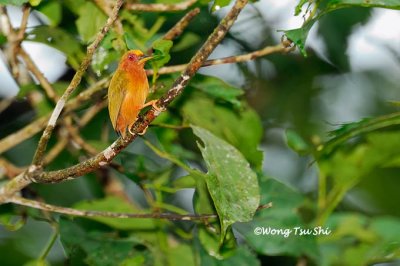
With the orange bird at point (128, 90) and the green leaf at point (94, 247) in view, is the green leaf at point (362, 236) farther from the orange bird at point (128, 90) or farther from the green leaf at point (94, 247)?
the orange bird at point (128, 90)

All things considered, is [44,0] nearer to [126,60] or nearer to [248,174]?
[126,60]

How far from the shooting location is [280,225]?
2.89m

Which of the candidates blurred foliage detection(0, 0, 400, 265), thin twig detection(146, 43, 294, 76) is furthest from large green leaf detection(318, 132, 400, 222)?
thin twig detection(146, 43, 294, 76)

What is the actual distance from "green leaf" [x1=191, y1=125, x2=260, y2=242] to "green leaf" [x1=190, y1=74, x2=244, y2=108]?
11.2 inches

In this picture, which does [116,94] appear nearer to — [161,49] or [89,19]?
[161,49]

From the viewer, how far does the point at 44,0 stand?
2.76m

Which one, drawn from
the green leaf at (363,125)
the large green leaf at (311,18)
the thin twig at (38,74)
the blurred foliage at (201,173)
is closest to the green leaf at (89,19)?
the blurred foliage at (201,173)

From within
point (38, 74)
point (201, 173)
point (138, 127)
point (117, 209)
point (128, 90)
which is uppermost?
point (38, 74)

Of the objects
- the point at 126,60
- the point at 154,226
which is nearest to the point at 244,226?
the point at 154,226

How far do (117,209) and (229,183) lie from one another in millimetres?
799

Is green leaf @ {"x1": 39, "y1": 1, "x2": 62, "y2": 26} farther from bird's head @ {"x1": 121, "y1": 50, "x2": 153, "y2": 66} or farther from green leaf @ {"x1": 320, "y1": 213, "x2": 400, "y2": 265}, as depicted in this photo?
green leaf @ {"x1": 320, "y1": 213, "x2": 400, "y2": 265}

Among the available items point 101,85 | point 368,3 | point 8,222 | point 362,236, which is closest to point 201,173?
point 101,85

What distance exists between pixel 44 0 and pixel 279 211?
1.24 metres

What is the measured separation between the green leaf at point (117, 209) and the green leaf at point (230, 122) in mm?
449
